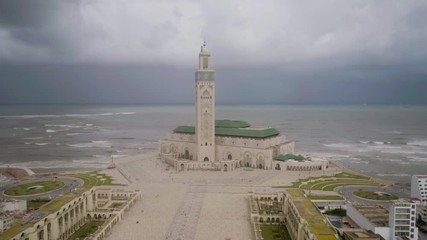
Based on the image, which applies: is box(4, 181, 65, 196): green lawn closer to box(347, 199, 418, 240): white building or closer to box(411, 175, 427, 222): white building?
box(347, 199, 418, 240): white building

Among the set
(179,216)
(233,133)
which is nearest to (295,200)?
(179,216)

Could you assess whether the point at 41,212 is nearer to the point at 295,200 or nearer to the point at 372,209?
the point at 295,200

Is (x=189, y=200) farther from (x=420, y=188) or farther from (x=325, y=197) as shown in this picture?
(x=420, y=188)

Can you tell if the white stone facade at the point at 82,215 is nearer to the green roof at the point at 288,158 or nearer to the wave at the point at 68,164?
the wave at the point at 68,164

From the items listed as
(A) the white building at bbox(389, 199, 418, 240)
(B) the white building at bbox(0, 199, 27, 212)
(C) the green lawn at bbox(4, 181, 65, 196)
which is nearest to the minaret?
(C) the green lawn at bbox(4, 181, 65, 196)

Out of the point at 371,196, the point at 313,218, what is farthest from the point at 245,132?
the point at 313,218

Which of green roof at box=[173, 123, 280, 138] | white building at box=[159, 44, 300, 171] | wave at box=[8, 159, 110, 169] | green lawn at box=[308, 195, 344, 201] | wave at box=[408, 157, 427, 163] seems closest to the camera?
green lawn at box=[308, 195, 344, 201]
